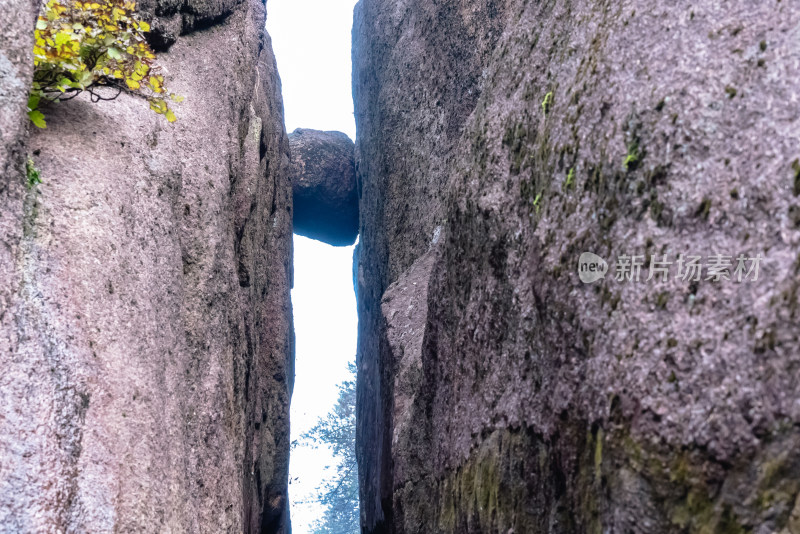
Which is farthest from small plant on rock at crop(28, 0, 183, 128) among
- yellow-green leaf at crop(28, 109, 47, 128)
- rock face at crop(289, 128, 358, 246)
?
rock face at crop(289, 128, 358, 246)

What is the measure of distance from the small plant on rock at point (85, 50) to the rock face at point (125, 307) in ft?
0.87

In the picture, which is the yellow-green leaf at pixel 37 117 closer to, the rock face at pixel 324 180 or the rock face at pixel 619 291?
the rock face at pixel 619 291

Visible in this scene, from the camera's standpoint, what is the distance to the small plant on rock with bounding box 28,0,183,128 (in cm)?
458

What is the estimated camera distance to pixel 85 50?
15.8ft

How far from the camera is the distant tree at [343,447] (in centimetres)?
3203

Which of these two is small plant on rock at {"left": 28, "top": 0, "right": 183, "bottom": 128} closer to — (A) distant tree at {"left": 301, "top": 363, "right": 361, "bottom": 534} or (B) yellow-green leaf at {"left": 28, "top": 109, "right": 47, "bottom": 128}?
(B) yellow-green leaf at {"left": 28, "top": 109, "right": 47, "bottom": 128}

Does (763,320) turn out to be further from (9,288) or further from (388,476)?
(388,476)

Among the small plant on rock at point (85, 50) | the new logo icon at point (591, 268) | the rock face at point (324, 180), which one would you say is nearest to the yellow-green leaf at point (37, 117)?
the small plant on rock at point (85, 50)

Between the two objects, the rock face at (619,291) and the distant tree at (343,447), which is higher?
the rock face at (619,291)

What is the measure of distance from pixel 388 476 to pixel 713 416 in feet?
19.8

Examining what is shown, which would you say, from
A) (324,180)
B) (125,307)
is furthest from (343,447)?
(125,307)

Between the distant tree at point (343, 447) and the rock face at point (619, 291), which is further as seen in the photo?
the distant tree at point (343, 447)

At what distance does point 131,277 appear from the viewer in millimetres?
4500

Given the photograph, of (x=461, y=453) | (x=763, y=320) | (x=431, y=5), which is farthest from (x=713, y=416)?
(x=431, y=5)
